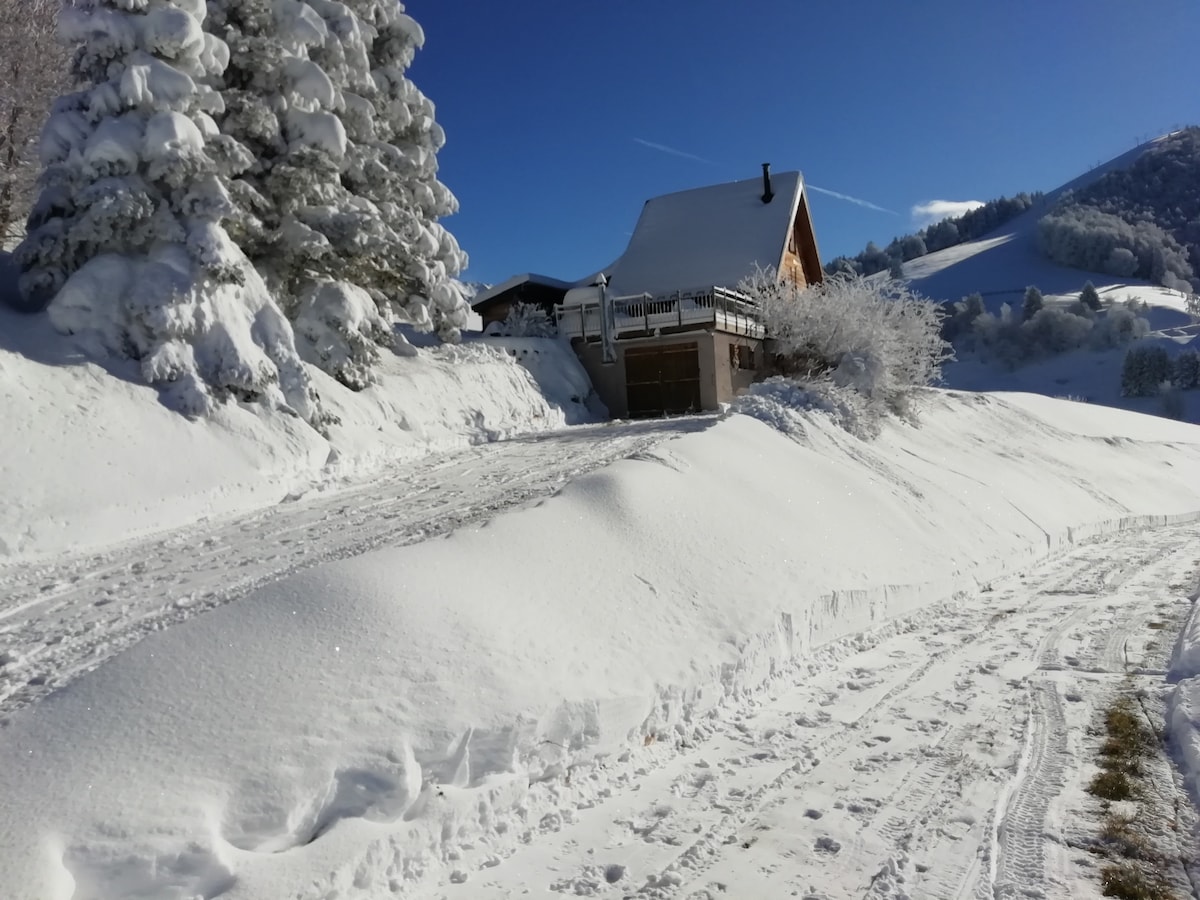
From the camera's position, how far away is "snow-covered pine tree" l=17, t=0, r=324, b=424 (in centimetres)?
1148

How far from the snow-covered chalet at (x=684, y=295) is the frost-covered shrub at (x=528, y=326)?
0.48 meters

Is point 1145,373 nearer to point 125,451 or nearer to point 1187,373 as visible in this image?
point 1187,373

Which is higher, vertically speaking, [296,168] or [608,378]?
[296,168]

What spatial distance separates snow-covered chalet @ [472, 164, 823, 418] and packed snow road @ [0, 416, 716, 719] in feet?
28.4

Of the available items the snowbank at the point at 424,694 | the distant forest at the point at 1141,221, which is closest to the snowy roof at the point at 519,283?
the snowbank at the point at 424,694

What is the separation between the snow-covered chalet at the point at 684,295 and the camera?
72.1 ft

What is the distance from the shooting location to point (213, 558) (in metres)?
8.50

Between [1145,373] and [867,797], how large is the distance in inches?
2939

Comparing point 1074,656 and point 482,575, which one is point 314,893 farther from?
point 1074,656

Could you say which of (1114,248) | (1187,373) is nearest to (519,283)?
(1187,373)

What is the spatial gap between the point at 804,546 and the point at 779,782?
4.97m

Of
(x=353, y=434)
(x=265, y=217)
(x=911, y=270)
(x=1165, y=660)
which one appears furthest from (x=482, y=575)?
(x=911, y=270)

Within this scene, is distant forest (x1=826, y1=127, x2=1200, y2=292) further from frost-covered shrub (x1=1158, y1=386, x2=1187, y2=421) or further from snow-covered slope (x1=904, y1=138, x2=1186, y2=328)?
frost-covered shrub (x1=1158, y1=386, x2=1187, y2=421)

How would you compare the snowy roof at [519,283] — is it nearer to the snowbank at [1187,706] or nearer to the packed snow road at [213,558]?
the packed snow road at [213,558]
